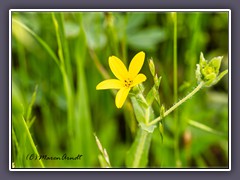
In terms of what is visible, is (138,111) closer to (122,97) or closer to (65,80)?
(122,97)

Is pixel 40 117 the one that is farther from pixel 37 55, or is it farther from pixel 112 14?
pixel 112 14

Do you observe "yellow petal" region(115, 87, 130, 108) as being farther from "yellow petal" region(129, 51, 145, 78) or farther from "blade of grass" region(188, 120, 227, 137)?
"blade of grass" region(188, 120, 227, 137)

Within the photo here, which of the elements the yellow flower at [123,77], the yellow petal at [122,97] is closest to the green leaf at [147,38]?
the yellow flower at [123,77]

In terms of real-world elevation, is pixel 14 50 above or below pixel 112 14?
below

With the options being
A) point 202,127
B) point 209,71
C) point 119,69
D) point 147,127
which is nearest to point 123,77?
point 119,69

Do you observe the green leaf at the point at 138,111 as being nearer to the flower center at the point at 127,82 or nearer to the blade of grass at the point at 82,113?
the flower center at the point at 127,82
